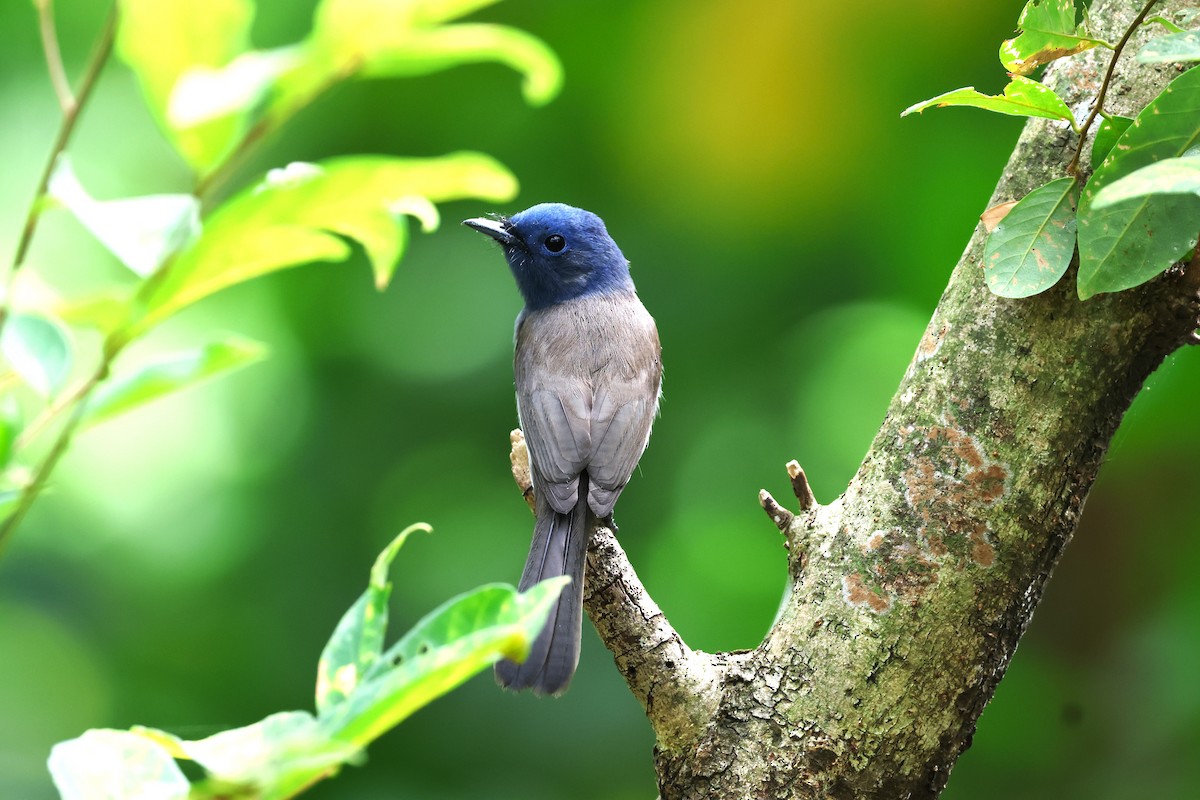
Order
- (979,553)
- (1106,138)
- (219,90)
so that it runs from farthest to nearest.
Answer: (979,553), (1106,138), (219,90)

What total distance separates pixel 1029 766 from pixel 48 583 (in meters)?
3.26

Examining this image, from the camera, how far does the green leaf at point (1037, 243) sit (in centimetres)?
193

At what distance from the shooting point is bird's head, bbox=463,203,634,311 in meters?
3.98

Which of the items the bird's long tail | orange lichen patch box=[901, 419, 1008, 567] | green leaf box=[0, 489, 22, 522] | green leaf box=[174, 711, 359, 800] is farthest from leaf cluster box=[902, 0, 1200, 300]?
green leaf box=[0, 489, 22, 522]

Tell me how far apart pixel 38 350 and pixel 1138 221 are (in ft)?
5.12

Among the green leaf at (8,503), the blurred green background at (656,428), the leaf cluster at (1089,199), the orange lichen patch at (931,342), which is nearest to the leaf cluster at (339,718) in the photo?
the green leaf at (8,503)

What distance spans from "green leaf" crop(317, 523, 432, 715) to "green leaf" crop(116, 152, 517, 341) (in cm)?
29

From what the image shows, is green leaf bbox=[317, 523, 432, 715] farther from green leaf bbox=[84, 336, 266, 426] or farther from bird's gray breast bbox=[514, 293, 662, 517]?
bird's gray breast bbox=[514, 293, 662, 517]

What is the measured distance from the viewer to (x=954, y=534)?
6.96 ft

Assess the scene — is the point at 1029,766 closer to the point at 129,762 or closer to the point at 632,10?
the point at 632,10

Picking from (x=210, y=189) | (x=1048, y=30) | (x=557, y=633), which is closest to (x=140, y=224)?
(x=210, y=189)

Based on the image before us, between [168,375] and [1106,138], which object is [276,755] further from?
[1106,138]

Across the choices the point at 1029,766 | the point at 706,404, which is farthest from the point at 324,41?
the point at 1029,766

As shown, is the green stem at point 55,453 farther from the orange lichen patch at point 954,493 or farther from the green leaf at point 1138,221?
the orange lichen patch at point 954,493
